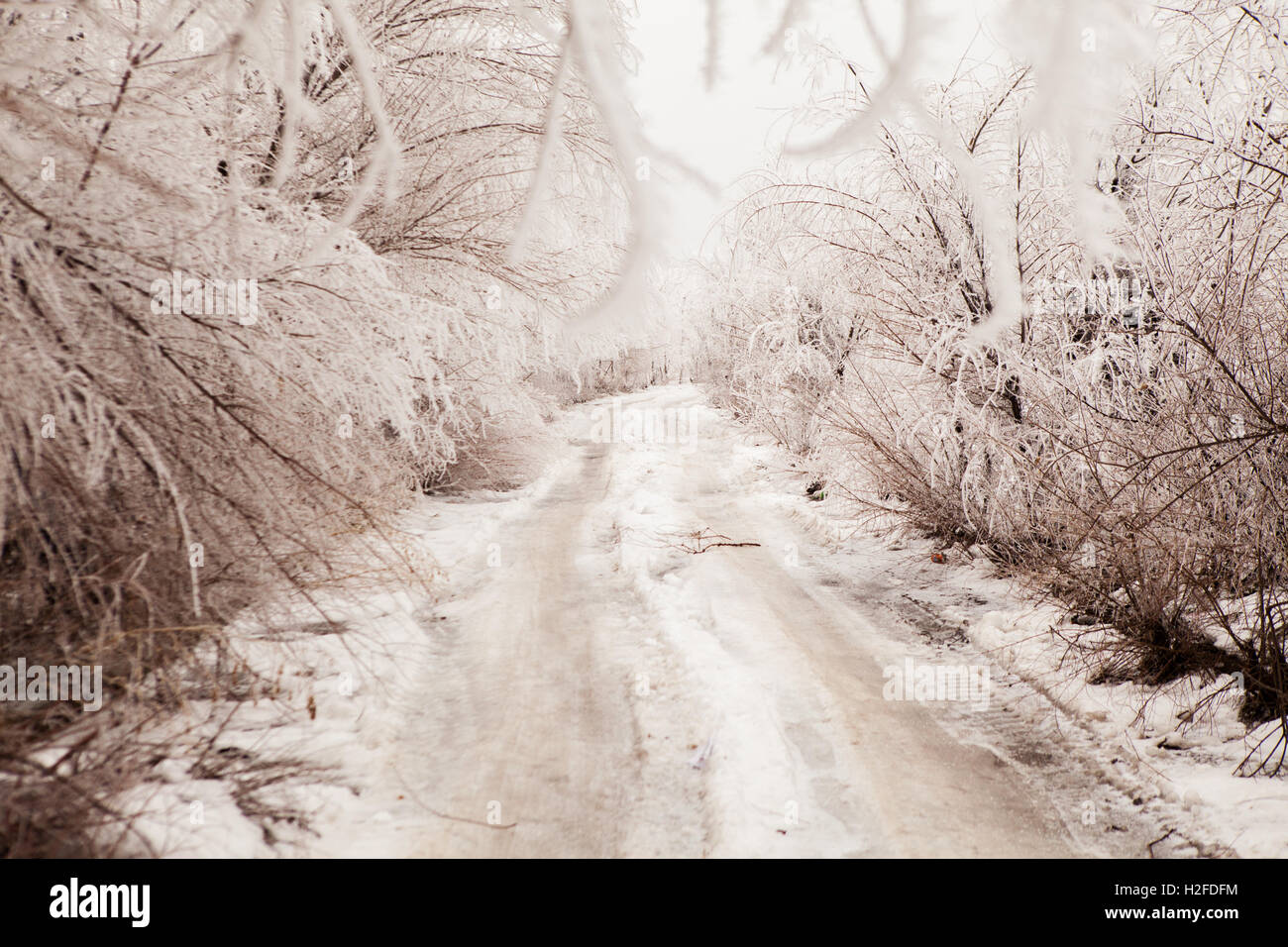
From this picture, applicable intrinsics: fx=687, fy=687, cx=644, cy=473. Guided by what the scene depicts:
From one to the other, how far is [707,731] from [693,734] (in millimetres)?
103

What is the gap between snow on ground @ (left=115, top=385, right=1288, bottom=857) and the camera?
3486mm

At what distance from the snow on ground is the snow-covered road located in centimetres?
2

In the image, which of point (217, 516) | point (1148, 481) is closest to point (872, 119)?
point (217, 516)

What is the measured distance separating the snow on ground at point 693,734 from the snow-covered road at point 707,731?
20mm

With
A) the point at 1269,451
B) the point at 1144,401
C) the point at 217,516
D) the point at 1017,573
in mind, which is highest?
the point at 1144,401

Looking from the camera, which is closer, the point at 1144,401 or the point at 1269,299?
the point at 1269,299

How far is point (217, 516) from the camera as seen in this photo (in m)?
3.92

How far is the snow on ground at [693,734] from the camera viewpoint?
11.4 ft

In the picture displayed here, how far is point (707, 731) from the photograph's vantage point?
4555 millimetres

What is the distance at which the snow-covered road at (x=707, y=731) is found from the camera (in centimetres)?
358

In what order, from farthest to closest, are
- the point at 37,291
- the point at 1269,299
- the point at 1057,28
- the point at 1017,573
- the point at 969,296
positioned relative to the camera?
the point at 969,296, the point at 1017,573, the point at 1269,299, the point at 37,291, the point at 1057,28

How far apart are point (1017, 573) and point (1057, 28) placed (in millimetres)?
7104
